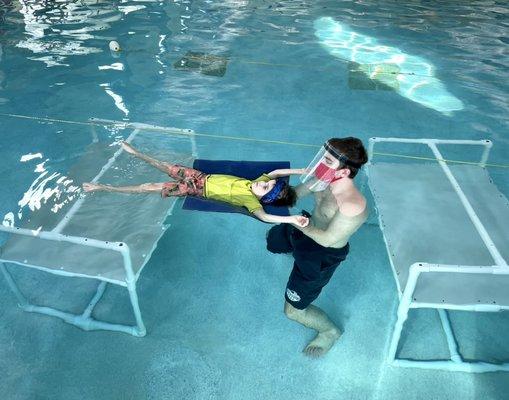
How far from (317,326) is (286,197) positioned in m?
1.33

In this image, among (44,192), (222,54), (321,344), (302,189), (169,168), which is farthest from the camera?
(222,54)

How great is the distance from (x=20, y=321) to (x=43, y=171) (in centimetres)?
256

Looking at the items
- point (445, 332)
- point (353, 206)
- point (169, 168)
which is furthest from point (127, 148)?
point (445, 332)

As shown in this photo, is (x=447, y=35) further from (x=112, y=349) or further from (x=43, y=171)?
(x=112, y=349)

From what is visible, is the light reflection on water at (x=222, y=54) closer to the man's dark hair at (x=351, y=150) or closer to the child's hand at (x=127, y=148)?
the child's hand at (x=127, y=148)

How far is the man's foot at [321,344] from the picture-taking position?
12.6ft

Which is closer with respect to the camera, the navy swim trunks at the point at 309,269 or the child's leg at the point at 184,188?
the navy swim trunks at the point at 309,269

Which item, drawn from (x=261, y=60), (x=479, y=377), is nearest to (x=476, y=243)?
(x=479, y=377)

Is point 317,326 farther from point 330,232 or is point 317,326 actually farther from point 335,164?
point 335,164

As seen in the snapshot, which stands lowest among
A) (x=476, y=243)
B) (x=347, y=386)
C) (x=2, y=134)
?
(x=347, y=386)

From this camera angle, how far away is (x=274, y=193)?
4441mm

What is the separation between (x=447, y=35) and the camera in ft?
34.1

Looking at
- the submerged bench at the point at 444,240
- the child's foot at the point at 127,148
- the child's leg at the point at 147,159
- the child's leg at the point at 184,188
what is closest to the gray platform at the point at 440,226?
the submerged bench at the point at 444,240

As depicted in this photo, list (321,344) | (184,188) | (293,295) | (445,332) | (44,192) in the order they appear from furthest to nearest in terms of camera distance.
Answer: (44,192) < (184,188) < (445,332) < (321,344) < (293,295)
